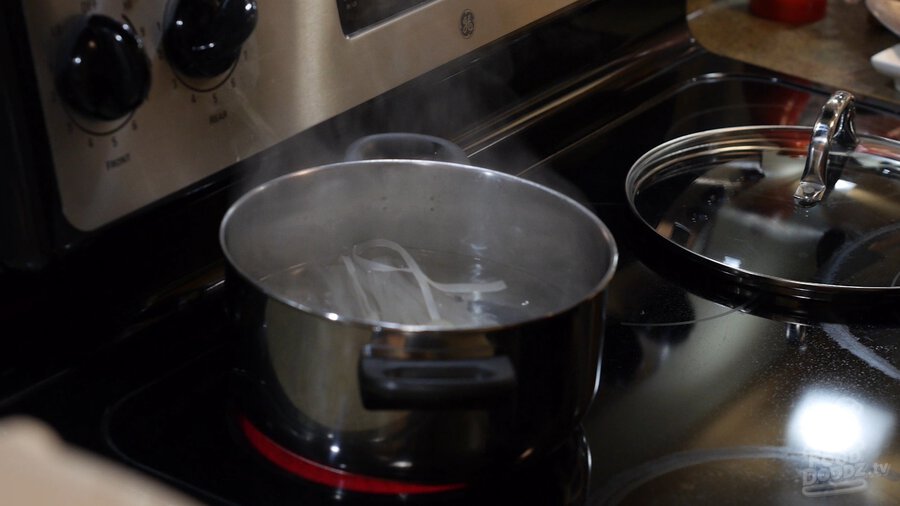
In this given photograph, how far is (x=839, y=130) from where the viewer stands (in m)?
0.81

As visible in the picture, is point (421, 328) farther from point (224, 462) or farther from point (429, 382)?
point (224, 462)

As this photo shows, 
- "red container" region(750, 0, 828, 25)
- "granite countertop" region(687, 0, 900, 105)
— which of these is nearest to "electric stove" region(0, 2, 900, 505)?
"granite countertop" region(687, 0, 900, 105)

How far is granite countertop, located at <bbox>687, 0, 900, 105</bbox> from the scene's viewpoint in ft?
3.48

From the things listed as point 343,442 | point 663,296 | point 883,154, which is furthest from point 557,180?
point 343,442

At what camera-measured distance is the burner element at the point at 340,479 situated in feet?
1.56

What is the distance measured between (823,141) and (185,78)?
465 mm

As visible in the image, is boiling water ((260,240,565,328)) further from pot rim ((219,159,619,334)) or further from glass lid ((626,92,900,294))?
glass lid ((626,92,900,294))

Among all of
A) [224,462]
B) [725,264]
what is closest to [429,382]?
[224,462]

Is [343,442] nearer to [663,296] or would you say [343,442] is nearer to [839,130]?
[663,296]

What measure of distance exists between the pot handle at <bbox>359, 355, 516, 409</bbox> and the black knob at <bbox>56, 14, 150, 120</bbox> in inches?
6.7

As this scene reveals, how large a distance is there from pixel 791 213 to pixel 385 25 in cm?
34

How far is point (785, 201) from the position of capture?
793mm

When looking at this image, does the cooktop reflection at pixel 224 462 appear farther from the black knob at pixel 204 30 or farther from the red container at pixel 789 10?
the red container at pixel 789 10

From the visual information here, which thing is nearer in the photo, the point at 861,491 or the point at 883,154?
the point at 861,491
